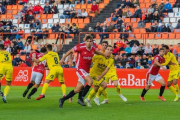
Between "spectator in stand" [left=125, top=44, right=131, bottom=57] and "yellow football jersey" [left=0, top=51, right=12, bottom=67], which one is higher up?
"yellow football jersey" [left=0, top=51, right=12, bottom=67]

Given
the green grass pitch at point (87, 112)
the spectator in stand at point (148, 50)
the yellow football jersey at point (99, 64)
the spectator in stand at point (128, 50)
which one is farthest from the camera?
the spectator in stand at point (128, 50)

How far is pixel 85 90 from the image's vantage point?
16.1m

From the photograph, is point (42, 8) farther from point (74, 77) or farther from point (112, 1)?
point (74, 77)

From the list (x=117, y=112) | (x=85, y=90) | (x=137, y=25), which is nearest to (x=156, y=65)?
(x=85, y=90)

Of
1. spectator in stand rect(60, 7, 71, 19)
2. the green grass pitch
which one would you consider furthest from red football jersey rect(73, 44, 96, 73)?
spectator in stand rect(60, 7, 71, 19)

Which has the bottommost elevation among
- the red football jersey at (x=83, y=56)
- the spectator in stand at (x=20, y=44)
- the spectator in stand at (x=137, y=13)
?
the spectator in stand at (x=20, y=44)

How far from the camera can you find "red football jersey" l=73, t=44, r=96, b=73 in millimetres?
14930

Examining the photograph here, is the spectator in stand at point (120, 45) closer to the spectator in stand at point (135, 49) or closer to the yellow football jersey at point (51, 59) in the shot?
the spectator in stand at point (135, 49)

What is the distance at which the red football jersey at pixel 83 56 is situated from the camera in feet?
49.0

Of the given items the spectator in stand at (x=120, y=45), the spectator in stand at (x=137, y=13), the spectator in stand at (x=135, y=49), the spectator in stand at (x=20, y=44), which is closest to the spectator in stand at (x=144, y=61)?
the spectator in stand at (x=135, y=49)

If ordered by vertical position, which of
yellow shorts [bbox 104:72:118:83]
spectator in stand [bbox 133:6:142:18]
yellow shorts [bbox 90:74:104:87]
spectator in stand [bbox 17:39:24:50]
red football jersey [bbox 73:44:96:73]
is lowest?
spectator in stand [bbox 17:39:24:50]

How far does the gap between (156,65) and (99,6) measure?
1971 centimetres

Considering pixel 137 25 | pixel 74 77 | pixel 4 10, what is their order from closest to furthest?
pixel 74 77 < pixel 137 25 < pixel 4 10

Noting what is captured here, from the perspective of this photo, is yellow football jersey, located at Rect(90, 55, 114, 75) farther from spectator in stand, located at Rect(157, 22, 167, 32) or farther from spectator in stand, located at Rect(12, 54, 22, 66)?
spectator in stand, located at Rect(12, 54, 22, 66)
